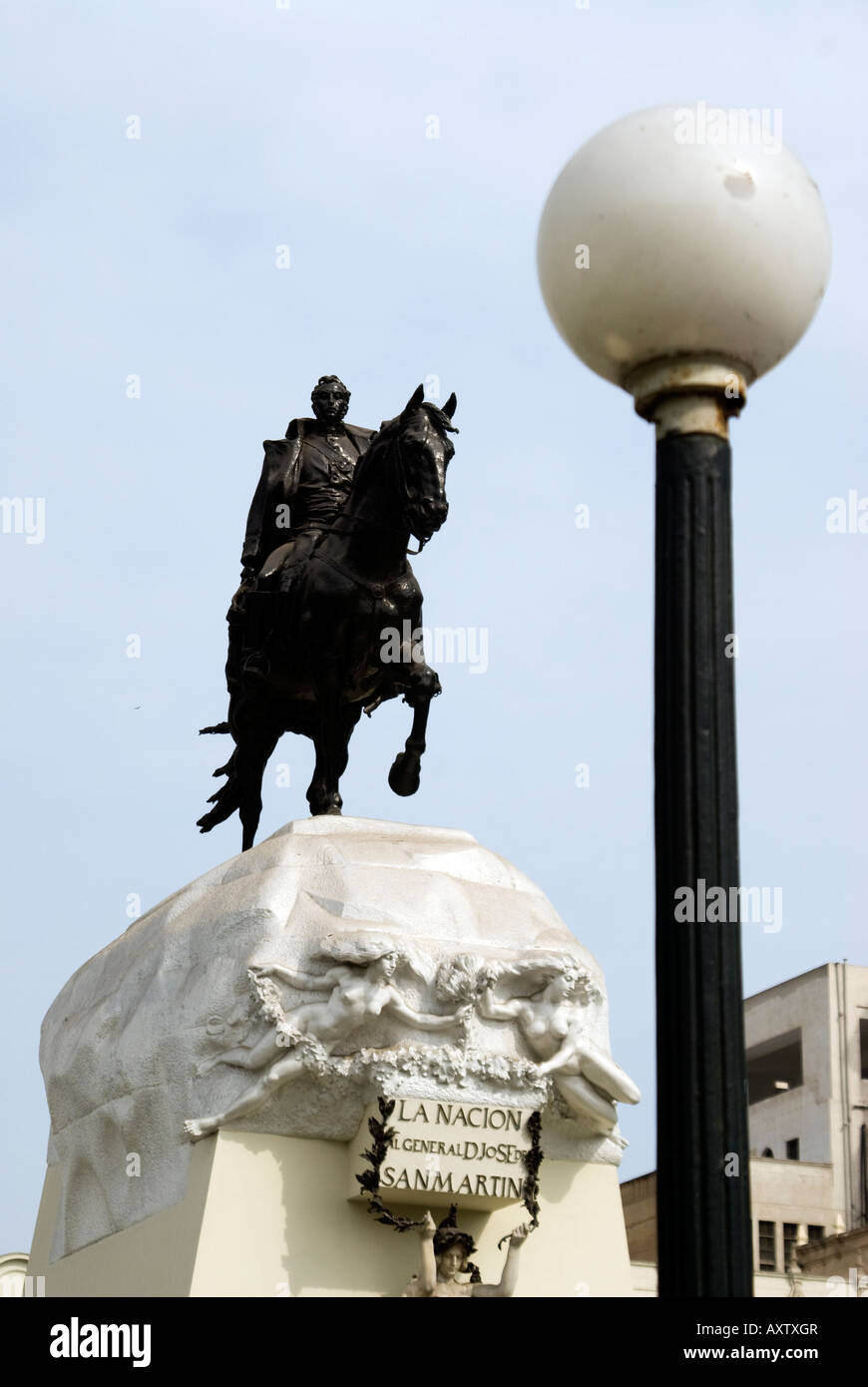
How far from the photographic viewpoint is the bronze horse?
29.6ft

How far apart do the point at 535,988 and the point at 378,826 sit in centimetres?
109

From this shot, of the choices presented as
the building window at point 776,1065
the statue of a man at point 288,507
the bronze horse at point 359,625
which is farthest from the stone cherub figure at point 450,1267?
the building window at point 776,1065

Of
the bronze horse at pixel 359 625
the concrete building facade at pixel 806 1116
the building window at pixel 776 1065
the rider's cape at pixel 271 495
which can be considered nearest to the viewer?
the bronze horse at pixel 359 625

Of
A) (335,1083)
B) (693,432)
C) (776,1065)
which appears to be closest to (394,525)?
(335,1083)

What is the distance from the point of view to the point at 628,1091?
773 cm

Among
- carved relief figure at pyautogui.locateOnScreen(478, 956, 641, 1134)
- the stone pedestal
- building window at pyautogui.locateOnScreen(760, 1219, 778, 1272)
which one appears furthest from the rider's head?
building window at pyautogui.locateOnScreen(760, 1219, 778, 1272)

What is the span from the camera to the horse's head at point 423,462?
8.57 m

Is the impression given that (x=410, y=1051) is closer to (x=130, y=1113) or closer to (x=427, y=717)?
(x=130, y=1113)

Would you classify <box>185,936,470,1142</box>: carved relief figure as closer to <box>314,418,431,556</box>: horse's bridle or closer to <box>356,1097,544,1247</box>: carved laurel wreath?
<box>356,1097,544,1247</box>: carved laurel wreath

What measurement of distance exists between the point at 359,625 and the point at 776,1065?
29449 mm

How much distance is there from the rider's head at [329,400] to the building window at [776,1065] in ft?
88.2

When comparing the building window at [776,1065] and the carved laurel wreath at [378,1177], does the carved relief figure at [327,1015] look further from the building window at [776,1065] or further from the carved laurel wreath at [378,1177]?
the building window at [776,1065]
